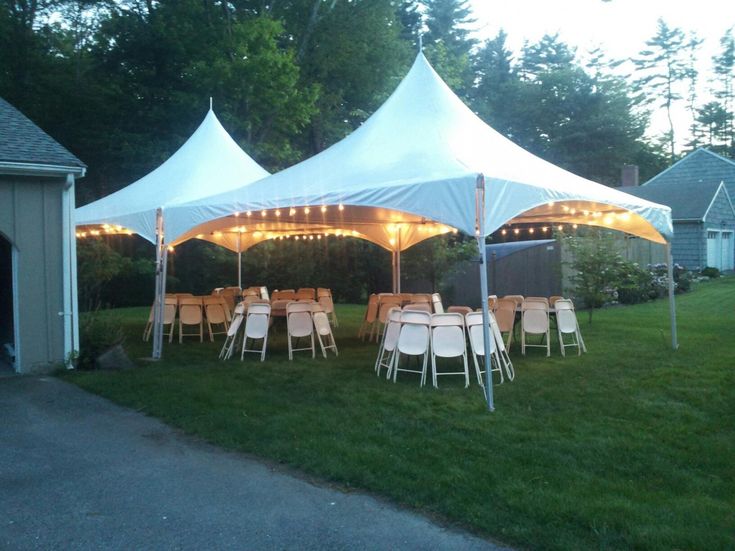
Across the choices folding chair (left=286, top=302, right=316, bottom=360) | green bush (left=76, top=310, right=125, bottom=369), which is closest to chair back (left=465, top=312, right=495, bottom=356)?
folding chair (left=286, top=302, right=316, bottom=360)

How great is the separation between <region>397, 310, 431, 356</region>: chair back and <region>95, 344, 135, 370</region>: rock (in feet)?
12.4

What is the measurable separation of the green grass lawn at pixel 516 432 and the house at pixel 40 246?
861mm

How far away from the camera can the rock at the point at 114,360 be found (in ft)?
28.7

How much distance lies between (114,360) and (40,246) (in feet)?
5.64

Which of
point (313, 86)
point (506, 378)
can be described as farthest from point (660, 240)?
point (313, 86)

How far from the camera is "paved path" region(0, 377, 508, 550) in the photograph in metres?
3.64

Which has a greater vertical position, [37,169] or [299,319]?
[37,169]

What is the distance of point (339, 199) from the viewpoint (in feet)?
24.9

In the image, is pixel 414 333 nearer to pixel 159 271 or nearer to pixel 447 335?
pixel 447 335

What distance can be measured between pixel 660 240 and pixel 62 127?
60.5 ft

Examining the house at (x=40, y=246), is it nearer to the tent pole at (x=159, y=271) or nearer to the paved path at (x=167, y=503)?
the tent pole at (x=159, y=271)

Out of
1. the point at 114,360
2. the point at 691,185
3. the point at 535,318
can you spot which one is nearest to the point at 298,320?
the point at 114,360

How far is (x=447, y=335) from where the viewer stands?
24.8 ft

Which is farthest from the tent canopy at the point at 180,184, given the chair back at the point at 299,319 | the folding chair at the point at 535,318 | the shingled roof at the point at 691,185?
the shingled roof at the point at 691,185
